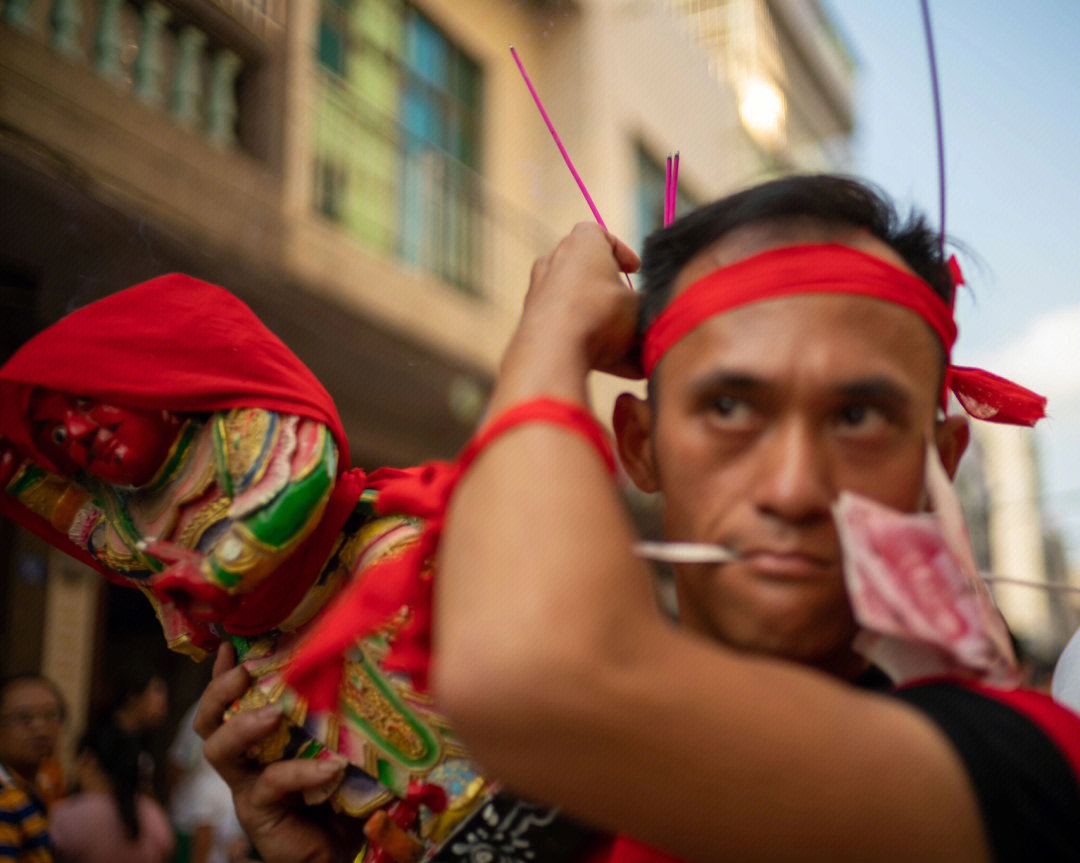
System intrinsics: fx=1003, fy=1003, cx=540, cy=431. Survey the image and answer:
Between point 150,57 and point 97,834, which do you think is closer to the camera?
point 97,834

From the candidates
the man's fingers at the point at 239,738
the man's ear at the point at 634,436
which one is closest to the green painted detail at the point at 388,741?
the man's fingers at the point at 239,738

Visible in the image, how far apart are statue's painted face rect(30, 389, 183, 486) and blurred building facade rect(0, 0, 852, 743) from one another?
1.02 m

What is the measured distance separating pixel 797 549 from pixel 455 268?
547 centimetres

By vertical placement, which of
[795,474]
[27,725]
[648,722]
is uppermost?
[795,474]

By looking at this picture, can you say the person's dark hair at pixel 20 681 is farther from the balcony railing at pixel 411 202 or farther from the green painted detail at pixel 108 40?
the balcony railing at pixel 411 202

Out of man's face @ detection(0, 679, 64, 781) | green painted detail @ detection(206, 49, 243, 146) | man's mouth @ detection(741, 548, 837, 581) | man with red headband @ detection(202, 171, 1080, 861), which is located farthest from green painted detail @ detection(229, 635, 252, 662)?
green painted detail @ detection(206, 49, 243, 146)

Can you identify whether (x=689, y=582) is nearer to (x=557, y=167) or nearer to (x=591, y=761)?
(x=591, y=761)

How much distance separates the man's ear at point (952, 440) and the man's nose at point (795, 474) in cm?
28

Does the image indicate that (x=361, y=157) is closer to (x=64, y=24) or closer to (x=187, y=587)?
(x=64, y=24)

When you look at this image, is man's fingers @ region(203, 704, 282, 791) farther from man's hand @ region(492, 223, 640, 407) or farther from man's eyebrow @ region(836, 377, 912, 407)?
man's eyebrow @ region(836, 377, 912, 407)

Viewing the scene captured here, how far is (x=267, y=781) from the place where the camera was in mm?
1511

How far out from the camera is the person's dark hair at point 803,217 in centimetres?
123

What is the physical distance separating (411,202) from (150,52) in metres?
1.99

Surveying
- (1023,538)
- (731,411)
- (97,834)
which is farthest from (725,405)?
(1023,538)
